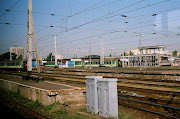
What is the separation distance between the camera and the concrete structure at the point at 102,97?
6.93 metres

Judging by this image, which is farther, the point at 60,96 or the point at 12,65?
the point at 12,65

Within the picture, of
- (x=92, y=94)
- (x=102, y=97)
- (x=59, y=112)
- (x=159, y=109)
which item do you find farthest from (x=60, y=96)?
(x=159, y=109)

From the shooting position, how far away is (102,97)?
7309 mm

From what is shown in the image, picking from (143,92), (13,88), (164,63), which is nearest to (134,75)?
(143,92)

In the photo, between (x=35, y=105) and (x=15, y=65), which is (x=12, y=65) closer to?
(x=15, y=65)

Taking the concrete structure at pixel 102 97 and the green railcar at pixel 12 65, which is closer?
the concrete structure at pixel 102 97

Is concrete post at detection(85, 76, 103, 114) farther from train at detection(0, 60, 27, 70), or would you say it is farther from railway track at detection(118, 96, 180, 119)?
train at detection(0, 60, 27, 70)

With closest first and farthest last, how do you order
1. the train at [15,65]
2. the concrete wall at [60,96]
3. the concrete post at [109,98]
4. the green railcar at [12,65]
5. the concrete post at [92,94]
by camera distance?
the concrete post at [109,98]
the concrete post at [92,94]
the concrete wall at [60,96]
the train at [15,65]
the green railcar at [12,65]

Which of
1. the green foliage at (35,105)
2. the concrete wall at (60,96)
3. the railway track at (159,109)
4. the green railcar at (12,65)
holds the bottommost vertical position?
the green foliage at (35,105)

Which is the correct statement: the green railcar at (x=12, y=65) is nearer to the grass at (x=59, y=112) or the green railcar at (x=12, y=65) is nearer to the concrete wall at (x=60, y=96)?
the concrete wall at (x=60, y=96)

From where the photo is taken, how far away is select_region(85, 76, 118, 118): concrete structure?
22.7 feet

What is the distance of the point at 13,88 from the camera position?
47.0 ft

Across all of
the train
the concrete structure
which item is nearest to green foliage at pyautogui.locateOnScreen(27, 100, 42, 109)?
the concrete structure

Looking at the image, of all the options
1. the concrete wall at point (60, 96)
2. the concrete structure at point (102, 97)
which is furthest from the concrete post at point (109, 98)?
the concrete wall at point (60, 96)
